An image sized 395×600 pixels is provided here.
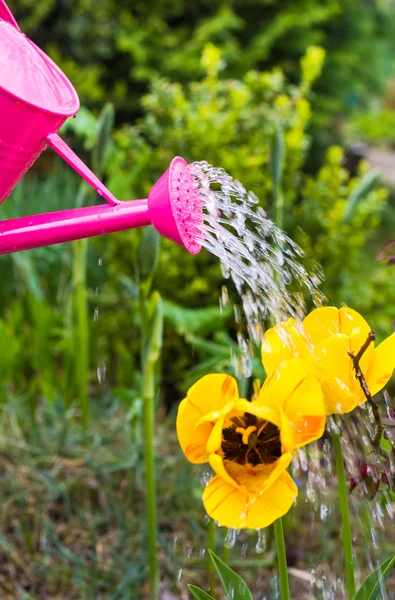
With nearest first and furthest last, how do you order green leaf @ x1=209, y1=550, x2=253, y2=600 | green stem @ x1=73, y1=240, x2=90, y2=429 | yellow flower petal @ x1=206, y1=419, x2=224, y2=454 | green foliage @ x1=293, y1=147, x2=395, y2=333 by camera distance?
yellow flower petal @ x1=206, y1=419, x2=224, y2=454, green leaf @ x1=209, y1=550, x2=253, y2=600, green stem @ x1=73, y1=240, x2=90, y2=429, green foliage @ x1=293, y1=147, x2=395, y2=333

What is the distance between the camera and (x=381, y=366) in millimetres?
581

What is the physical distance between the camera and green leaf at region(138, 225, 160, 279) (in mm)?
956

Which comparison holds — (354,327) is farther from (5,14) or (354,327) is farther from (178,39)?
(178,39)

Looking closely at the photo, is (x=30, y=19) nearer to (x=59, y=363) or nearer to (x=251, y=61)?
(x=251, y=61)

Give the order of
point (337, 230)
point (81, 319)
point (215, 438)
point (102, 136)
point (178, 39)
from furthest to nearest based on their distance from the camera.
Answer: point (178, 39)
point (337, 230)
point (81, 319)
point (102, 136)
point (215, 438)

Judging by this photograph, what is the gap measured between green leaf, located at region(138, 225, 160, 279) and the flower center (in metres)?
0.45

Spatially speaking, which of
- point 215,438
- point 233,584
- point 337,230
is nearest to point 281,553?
point 233,584

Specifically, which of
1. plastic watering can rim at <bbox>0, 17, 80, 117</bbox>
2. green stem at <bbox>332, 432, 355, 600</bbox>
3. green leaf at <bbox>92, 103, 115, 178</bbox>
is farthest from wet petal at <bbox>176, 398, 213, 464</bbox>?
green leaf at <bbox>92, 103, 115, 178</bbox>

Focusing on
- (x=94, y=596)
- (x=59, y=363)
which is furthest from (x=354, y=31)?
(x=94, y=596)

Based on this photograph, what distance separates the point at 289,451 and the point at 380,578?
0.18m

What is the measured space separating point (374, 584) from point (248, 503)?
17 cm

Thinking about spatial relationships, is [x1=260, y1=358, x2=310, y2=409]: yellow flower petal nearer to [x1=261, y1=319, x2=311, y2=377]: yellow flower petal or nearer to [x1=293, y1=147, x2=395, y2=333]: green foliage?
[x1=261, y1=319, x2=311, y2=377]: yellow flower petal

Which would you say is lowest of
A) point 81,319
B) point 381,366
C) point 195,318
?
point 195,318

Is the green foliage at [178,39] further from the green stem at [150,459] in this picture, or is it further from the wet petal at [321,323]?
the wet petal at [321,323]
